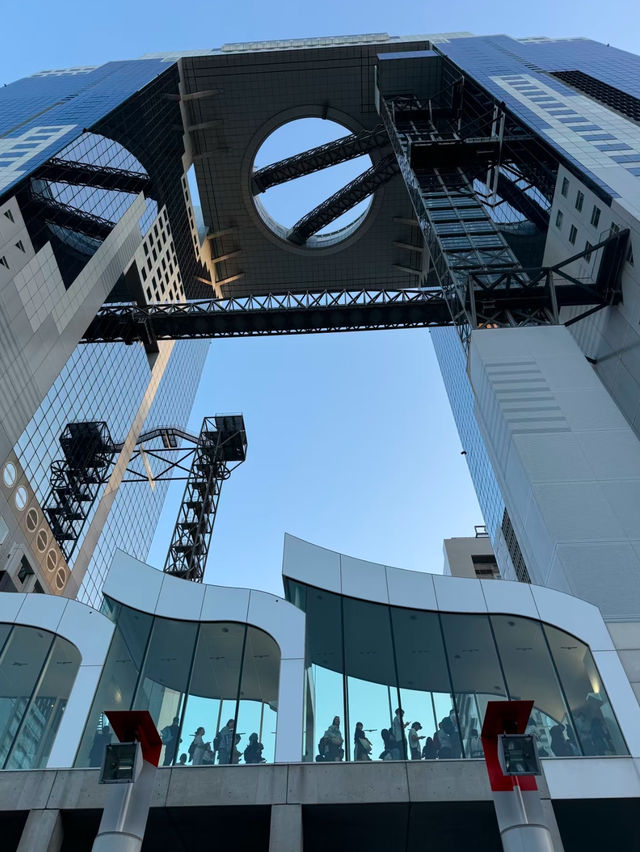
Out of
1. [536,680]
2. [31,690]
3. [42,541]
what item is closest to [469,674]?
[536,680]

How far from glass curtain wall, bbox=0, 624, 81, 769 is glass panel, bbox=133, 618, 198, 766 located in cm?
188

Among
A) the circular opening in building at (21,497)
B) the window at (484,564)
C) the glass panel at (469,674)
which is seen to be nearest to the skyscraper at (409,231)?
the circular opening in building at (21,497)

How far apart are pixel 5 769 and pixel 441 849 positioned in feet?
31.6

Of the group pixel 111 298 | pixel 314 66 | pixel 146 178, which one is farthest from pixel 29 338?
pixel 314 66

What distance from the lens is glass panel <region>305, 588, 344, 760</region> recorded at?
47.8 feet

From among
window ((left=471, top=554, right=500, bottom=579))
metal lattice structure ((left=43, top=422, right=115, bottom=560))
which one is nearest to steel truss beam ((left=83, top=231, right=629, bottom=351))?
metal lattice structure ((left=43, top=422, right=115, bottom=560))

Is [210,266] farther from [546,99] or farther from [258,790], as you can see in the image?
[258,790]

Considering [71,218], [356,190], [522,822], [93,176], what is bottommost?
[522,822]

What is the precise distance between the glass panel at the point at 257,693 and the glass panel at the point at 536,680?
5738 millimetres

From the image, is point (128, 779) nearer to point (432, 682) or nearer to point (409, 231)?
point (432, 682)

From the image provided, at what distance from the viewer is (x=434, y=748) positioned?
46.8 ft

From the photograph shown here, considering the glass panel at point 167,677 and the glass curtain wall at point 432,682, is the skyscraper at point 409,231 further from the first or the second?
the glass panel at point 167,677

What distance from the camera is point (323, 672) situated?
16359mm

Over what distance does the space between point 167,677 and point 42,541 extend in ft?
111
